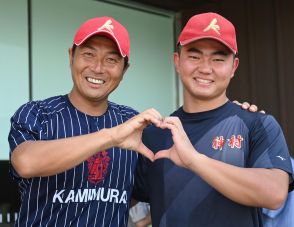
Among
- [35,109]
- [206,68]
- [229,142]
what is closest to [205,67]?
[206,68]

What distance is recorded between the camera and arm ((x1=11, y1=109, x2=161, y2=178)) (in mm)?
1676

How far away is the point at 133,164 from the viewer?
6.75ft

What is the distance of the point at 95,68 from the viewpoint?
6.53 feet

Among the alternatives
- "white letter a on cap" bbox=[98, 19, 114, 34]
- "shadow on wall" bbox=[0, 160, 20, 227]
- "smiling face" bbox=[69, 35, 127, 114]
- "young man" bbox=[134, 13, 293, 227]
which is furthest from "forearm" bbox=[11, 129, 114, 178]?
"shadow on wall" bbox=[0, 160, 20, 227]

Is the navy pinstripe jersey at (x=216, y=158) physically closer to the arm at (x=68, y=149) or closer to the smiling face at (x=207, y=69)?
the smiling face at (x=207, y=69)

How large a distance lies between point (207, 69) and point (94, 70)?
0.42 meters

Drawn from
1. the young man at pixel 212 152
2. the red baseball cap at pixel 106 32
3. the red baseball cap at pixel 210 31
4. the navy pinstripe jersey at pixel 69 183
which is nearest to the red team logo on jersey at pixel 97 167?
the navy pinstripe jersey at pixel 69 183

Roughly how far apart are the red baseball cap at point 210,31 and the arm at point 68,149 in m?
0.32

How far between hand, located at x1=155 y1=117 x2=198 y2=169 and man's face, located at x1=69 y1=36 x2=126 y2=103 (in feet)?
1.28

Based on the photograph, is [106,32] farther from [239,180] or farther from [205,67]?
[239,180]

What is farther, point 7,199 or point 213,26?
point 7,199

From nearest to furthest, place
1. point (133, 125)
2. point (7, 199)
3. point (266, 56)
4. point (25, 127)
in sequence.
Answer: point (133, 125)
point (25, 127)
point (7, 199)
point (266, 56)

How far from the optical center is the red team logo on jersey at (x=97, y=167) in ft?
6.34

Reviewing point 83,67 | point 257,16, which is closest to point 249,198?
point 83,67
